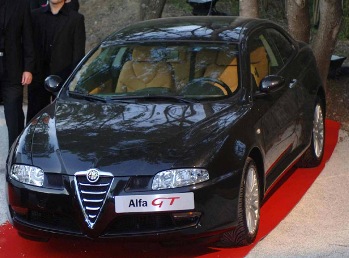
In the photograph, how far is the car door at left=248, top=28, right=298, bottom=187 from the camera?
7320mm

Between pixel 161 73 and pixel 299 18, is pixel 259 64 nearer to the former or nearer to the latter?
pixel 161 73

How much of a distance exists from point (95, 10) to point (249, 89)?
1140 cm

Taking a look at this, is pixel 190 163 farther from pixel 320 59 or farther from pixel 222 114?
pixel 320 59

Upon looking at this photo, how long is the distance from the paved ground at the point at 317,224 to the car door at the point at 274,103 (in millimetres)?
409

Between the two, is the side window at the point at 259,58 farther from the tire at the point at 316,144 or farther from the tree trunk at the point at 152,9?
the tree trunk at the point at 152,9

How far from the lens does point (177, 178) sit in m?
6.09

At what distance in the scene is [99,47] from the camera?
8203 mm

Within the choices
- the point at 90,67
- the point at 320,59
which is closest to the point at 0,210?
the point at 90,67

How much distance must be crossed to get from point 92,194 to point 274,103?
2.10 metres

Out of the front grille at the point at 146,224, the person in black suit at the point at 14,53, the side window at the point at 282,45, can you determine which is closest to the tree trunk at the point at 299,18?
the side window at the point at 282,45

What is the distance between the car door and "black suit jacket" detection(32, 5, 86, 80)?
2125mm

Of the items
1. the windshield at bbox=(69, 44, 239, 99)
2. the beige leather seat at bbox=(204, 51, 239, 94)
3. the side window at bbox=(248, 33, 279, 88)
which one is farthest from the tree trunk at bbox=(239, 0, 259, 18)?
the beige leather seat at bbox=(204, 51, 239, 94)

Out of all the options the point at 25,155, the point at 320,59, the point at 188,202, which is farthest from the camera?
the point at 320,59

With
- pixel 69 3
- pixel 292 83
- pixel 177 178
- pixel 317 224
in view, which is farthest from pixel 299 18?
pixel 177 178
